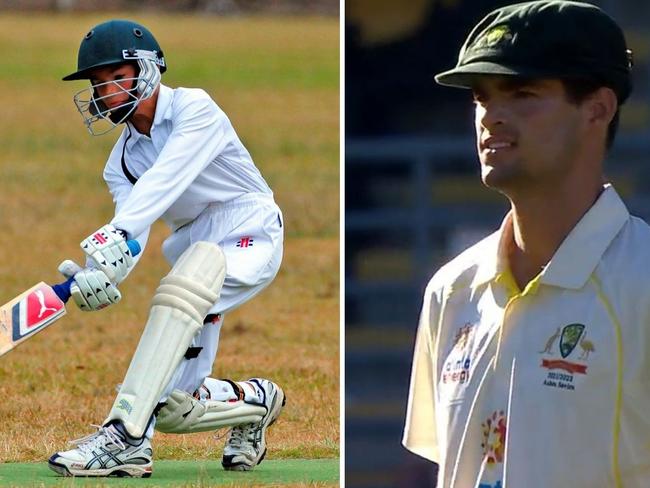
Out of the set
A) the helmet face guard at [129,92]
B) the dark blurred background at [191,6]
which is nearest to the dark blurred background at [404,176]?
the helmet face guard at [129,92]

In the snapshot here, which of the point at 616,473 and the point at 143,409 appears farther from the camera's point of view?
the point at 143,409

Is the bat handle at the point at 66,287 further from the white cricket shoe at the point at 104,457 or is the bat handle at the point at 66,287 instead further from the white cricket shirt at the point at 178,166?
the white cricket shoe at the point at 104,457

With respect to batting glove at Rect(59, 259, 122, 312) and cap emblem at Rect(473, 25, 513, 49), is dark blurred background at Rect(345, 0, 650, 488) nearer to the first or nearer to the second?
batting glove at Rect(59, 259, 122, 312)

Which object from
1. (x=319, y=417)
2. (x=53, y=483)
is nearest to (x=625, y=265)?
(x=53, y=483)

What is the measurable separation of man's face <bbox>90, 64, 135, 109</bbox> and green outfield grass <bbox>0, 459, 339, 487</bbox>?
1.03 meters

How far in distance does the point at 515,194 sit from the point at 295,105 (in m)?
18.2

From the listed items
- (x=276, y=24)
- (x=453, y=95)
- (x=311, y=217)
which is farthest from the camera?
(x=276, y=24)

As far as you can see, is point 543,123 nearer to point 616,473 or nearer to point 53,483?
point 616,473

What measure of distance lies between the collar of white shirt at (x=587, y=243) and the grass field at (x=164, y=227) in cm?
319

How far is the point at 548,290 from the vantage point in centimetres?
214

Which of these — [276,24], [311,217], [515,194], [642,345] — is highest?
[276,24]

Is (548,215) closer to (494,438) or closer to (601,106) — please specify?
(601,106)

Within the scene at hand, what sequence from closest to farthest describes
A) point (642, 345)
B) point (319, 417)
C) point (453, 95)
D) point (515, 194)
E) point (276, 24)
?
1. point (642, 345)
2. point (515, 194)
3. point (319, 417)
4. point (453, 95)
5. point (276, 24)

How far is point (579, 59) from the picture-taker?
2.15 meters
